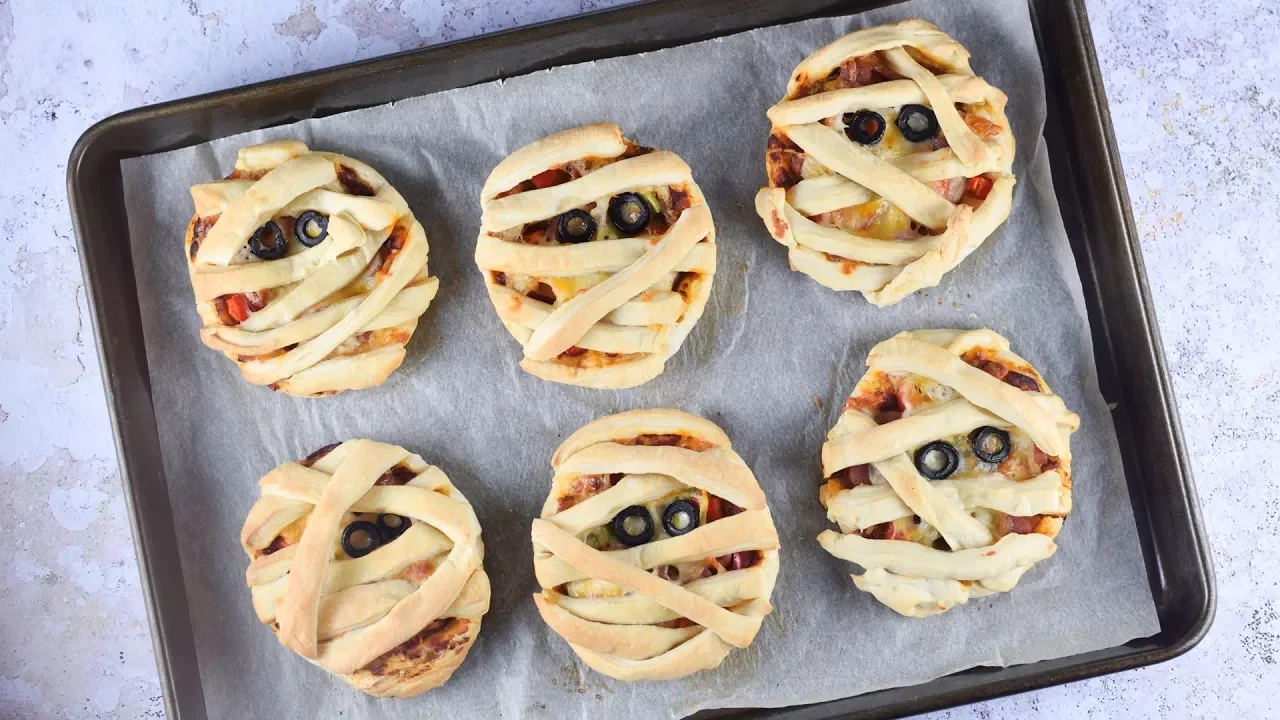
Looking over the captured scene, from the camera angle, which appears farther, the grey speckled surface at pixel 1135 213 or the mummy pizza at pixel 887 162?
the grey speckled surface at pixel 1135 213

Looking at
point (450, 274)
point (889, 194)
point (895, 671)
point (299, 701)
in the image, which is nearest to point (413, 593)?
point (299, 701)

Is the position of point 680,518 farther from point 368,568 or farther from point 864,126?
point 864,126

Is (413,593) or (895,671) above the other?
(413,593)

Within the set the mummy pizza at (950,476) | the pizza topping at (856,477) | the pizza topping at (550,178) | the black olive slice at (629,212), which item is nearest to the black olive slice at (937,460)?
the mummy pizza at (950,476)

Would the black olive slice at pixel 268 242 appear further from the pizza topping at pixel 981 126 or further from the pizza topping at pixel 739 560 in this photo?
the pizza topping at pixel 981 126

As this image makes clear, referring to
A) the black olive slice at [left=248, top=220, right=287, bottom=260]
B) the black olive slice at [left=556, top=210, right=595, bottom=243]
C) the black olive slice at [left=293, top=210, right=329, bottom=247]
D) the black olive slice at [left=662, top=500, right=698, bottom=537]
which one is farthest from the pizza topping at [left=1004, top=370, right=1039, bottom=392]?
the black olive slice at [left=248, top=220, right=287, bottom=260]

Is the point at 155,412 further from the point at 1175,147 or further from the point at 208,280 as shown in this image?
the point at 1175,147
